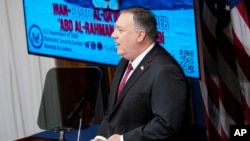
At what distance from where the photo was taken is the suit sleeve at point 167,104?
3.02 meters

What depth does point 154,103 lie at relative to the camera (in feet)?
10.1

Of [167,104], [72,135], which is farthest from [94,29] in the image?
[167,104]

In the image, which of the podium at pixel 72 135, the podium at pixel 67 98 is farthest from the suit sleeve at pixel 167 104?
the podium at pixel 72 135

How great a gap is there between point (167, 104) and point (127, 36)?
41 cm

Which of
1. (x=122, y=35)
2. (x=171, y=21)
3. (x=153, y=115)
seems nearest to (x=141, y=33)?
(x=122, y=35)

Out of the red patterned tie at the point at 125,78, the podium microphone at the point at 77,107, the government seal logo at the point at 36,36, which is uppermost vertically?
the government seal logo at the point at 36,36

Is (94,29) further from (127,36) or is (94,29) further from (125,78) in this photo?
(127,36)

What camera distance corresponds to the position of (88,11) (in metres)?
4.44

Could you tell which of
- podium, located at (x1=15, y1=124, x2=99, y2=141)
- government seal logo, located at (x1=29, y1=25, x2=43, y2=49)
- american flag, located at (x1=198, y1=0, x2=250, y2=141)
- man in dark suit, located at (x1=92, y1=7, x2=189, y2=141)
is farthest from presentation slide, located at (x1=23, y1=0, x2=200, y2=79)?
man in dark suit, located at (x1=92, y1=7, x2=189, y2=141)

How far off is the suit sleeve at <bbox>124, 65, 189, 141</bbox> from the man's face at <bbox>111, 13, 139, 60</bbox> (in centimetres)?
20

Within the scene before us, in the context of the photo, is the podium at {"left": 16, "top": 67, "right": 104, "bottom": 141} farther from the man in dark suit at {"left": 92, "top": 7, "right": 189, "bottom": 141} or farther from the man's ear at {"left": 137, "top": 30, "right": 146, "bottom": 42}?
the man's ear at {"left": 137, "top": 30, "right": 146, "bottom": 42}

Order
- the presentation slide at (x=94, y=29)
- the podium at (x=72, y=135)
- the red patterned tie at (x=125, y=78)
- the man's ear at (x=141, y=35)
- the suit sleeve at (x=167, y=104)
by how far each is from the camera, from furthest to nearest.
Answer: the podium at (x=72, y=135)
the presentation slide at (x=94, y=29)
the red patterned tie at (x=125, y=78)
the man's ear at (x=141, y=35)
the suit sleeve at (x=167, y=104)

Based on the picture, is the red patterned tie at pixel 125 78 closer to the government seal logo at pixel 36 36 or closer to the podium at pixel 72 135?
the podium at pixel 72 135

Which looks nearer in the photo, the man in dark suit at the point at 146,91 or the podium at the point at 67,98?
the man in dark suit at the point at 146,91
